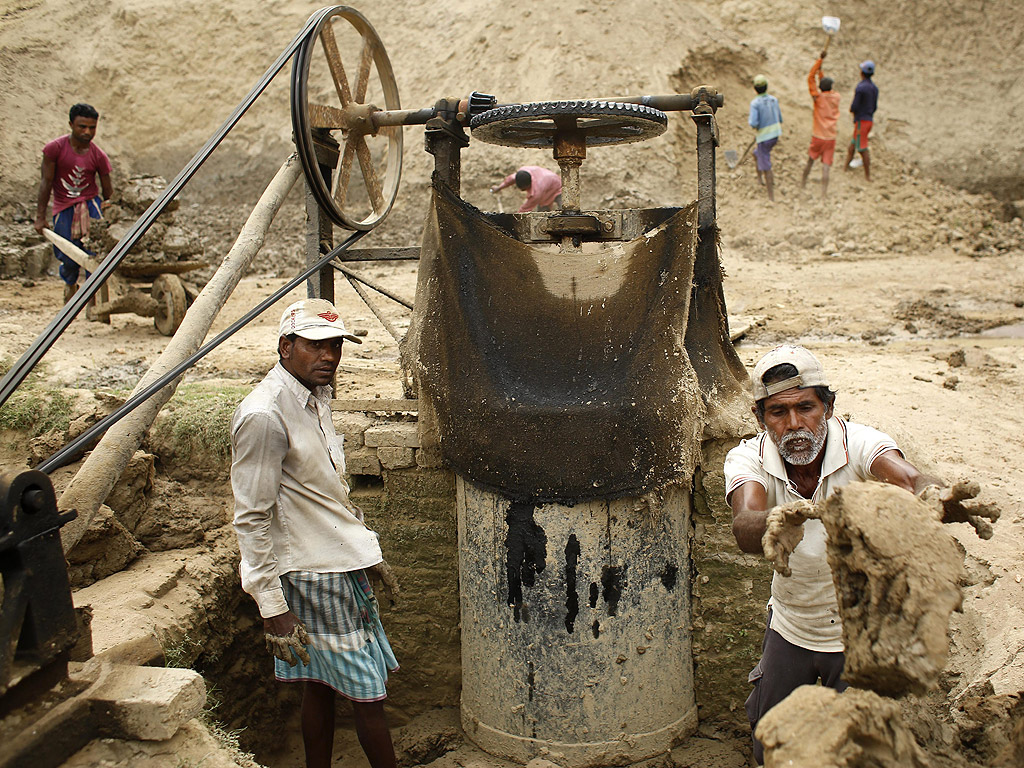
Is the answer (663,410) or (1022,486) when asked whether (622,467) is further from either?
(1022,486)

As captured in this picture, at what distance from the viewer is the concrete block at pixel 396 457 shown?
4.35 m

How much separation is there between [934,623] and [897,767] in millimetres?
358

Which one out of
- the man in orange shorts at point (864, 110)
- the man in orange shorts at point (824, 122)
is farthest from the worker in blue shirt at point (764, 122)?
the man in orange shorts at point (864, 110)

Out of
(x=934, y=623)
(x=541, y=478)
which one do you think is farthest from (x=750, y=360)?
(x=934, y=623)

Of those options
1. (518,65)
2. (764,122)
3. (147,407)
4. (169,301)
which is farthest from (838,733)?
(518,65)

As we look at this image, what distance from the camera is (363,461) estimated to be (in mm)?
4391

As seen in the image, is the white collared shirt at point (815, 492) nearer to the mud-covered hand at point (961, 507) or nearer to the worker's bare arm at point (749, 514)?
the worker's bare arm at point (749, 514)

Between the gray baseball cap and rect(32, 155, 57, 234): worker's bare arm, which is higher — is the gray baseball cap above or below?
below

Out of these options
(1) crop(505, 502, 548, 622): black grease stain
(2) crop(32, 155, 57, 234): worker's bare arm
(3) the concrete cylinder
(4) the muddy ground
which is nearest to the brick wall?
(3) the concrete cylinder

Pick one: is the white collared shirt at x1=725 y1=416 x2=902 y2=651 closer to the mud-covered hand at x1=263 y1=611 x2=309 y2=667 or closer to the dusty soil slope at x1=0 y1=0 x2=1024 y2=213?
the mud-covered hand at x1=263 y1=611 x2=309 y2=667

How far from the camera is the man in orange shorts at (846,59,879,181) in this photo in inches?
470

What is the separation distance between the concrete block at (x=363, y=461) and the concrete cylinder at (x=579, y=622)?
644 mm

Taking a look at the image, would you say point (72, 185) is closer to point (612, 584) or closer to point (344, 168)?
point (344, 168)

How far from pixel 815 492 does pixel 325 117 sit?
2968 millimetres
